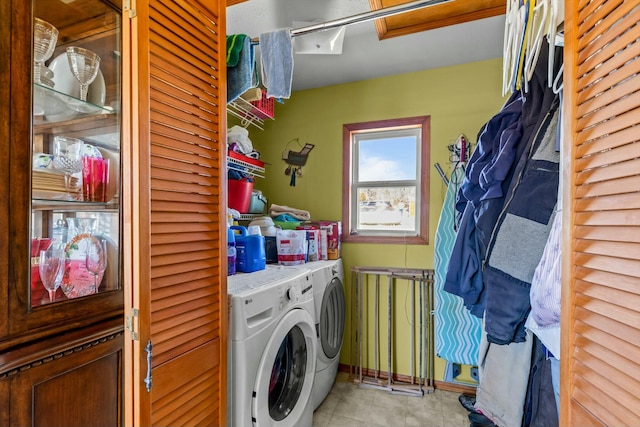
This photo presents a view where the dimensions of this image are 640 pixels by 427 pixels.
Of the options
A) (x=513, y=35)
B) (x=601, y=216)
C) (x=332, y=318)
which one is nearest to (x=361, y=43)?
(x=513, y=35)

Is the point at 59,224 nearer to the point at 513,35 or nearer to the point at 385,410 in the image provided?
the point at 513,35

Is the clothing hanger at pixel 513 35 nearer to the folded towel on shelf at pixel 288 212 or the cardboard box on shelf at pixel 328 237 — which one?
the cardboard box on shelf at pixel 328 237

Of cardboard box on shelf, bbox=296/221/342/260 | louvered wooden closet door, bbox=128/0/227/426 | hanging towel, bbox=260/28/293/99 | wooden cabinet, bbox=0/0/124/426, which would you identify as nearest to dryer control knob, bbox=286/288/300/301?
louvered wooden closet door, bbox=128/0/227/426

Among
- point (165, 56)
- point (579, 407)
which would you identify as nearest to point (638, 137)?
A: point (579, 407)

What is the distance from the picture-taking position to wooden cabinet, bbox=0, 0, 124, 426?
79cm

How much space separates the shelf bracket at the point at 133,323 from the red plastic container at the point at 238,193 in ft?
4.22

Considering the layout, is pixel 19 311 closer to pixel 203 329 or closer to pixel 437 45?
pixel 203 329

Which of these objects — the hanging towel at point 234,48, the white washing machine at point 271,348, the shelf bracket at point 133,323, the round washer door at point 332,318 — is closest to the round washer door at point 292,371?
the white washing machine at point 271,348

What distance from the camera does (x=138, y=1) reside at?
0.81m

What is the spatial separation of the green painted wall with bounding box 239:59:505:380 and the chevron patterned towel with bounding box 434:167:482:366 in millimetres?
187

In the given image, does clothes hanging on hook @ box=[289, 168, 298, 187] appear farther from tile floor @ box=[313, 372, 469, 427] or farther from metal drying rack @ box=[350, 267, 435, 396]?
tile floor @ box=[313, 372, 469, 427]

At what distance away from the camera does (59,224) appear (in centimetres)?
105

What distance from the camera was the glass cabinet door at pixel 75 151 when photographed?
937 mm

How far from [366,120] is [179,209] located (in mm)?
2009
